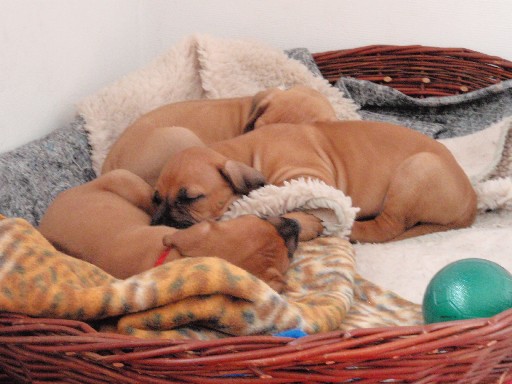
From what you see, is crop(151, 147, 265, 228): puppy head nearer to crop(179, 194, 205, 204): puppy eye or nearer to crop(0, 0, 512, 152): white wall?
crop(179, 194, 205, 204): puppy eye

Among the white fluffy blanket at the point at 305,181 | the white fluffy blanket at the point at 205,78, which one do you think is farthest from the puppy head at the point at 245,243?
the white fluffy blanket at the point at 205,78

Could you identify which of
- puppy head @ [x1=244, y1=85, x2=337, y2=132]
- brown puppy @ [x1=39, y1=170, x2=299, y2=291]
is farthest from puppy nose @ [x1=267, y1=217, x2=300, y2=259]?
puppy head @ [x1=244, y1=85, x2=337, y2=132]

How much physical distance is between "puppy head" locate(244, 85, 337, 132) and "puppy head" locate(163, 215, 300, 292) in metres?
1.05

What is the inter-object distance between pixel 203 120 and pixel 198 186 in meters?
0.68

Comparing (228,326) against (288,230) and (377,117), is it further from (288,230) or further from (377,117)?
(377,117)

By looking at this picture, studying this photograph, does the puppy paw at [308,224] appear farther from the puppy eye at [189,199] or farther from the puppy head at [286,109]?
the puppy head at [286,109]

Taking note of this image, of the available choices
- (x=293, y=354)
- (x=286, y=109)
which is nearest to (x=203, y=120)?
(x=286, y=109)

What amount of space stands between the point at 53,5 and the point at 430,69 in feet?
6.04

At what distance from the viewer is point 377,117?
322cm

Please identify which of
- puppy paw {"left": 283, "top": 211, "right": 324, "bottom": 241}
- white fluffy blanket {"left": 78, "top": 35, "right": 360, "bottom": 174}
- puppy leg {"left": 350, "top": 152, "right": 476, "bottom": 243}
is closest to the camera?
puppy paw {"left": 283, "top": 211, "right": 324, "bottom": 241}

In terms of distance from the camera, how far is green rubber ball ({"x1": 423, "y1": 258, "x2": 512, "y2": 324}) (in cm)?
138

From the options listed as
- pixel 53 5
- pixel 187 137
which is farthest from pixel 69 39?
pixel 187 137

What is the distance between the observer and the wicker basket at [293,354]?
3.76ft

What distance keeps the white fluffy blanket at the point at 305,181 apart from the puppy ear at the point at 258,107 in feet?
1.27
